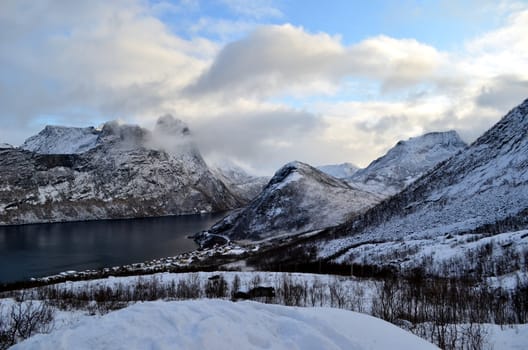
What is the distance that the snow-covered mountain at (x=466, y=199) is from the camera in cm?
Result: 4575

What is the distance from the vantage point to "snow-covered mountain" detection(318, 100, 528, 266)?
4575cm

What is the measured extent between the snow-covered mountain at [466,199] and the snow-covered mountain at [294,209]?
40.5 metres

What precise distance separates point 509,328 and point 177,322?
26.6 feet

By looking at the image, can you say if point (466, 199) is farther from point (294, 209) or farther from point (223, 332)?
point (294, 209)

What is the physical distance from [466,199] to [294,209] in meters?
74.2

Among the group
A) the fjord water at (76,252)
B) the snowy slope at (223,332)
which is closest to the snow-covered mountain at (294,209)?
the fjord water at (76,252)

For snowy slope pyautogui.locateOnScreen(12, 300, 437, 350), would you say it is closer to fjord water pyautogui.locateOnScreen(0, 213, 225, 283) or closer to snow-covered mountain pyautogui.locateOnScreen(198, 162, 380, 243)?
fjord water pyautogui.locateOnScreen(0, 213, 225, 283)

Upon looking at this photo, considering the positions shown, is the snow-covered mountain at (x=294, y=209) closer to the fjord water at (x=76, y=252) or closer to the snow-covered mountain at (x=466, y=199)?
the fjord water at (x=76, y=252)

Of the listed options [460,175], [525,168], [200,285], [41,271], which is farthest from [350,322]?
[41,271]

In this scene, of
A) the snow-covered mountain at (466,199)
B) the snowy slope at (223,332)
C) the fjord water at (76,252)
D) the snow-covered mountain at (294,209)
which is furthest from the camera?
the snow-covered mountain at (294,209)

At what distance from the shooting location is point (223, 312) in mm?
6895

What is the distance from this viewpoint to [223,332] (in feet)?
19.5

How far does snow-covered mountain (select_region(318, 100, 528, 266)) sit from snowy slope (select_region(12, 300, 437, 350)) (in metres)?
38.0

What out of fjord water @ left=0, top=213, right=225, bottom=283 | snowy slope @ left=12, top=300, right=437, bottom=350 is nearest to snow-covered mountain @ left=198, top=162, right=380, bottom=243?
fjord water @ left=0, top=213, right=225, bottom=283
